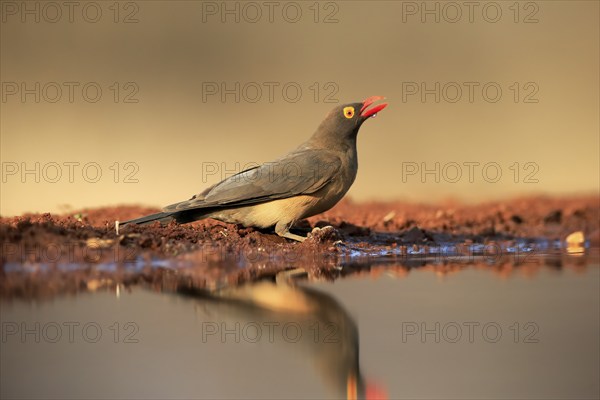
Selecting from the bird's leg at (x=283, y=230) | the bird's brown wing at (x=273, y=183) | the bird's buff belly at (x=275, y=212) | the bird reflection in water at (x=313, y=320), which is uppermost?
the bird's brown wing at (x=273, y=183)

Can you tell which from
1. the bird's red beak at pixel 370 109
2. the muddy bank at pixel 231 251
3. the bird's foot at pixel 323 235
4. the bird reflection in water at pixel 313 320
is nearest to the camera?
the bird reflection in water at pixel 313 320

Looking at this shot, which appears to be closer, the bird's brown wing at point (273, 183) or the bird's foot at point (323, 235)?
the bird's foot at point (323, 235)

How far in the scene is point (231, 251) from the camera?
17.9 ft

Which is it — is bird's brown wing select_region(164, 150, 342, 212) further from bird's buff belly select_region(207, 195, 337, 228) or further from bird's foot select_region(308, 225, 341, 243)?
bird's foot select_region(308, 225, 341, 243)

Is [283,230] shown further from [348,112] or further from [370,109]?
[370,109]

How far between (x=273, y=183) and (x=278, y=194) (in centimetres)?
11

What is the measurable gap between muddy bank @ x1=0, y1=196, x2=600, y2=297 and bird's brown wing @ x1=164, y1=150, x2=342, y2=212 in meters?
0.25

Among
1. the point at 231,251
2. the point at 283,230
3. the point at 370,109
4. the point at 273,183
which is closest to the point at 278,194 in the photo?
the point at 273,183

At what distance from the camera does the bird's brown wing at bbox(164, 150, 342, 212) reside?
622cm

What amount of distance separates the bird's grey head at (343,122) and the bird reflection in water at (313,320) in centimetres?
292

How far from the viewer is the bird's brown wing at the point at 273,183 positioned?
622cm

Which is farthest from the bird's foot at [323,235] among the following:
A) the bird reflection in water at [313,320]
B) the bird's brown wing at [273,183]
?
the bird reflection in water at [313,320]

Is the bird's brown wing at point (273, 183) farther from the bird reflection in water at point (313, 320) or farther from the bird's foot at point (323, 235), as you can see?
the bird reflection in water at point (313, 320)

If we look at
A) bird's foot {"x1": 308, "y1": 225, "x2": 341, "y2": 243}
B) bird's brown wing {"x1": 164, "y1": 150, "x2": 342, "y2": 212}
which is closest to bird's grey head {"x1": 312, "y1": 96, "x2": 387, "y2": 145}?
bird's brown wing {"x1": 164, "y1": 150, "x2": 342, "y2": 212}
